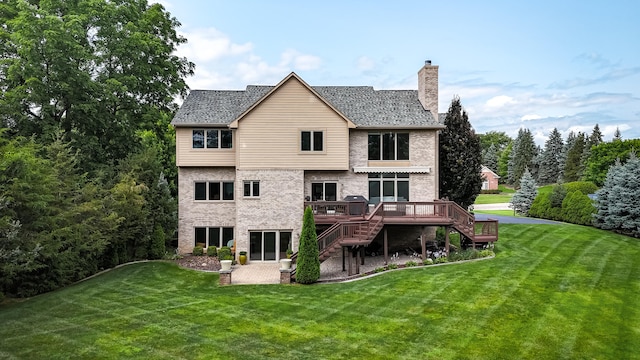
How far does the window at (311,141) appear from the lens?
25.5 m

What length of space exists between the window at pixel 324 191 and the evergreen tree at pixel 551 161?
3078 inches

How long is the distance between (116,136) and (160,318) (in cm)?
1883

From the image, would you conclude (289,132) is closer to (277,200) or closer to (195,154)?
(277,200)

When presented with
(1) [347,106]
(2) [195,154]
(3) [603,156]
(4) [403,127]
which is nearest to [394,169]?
(4) [403,127]

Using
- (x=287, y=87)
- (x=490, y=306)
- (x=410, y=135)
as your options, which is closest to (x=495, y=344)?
(x=490, y=306)

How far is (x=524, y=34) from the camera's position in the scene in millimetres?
22812

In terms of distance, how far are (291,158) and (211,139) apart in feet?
17.8

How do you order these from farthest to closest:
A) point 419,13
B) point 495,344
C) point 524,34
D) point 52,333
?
1. point 419,13
2. point 524,34
3. point 52,333
4. point 495,344

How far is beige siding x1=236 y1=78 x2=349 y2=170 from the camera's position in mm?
25188

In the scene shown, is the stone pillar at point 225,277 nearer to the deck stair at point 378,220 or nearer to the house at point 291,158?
the deck stair at point 378,220

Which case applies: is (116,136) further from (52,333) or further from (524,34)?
(524,34)

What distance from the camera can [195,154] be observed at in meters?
26.8

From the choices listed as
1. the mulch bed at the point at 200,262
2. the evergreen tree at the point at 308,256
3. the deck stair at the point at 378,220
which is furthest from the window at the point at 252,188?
the evergreen tree at the point at 308,256

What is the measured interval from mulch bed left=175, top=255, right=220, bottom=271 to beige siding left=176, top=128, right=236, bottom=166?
5772mm
